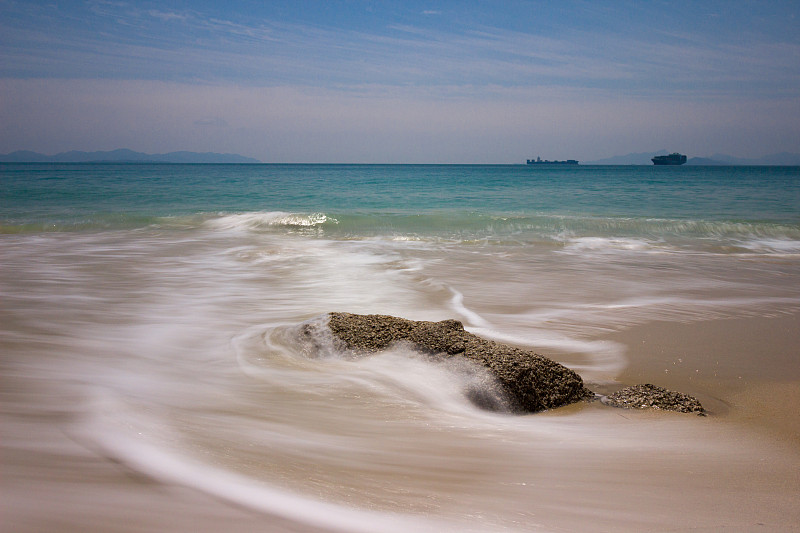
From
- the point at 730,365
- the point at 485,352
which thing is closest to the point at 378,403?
the point at 485,352

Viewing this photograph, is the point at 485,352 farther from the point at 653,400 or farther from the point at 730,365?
the point at 730,365

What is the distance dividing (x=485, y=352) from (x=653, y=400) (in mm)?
1013

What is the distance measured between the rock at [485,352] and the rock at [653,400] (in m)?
0.17

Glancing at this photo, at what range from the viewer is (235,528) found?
1717 mm

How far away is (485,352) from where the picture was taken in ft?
11.0

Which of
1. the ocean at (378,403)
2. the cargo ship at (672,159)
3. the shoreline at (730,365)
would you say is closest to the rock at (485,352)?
the ocean at (378,403)

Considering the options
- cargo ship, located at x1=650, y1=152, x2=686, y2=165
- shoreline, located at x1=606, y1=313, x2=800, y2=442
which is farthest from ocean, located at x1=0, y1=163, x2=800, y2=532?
cargo ship, located at x1=650, y1=152, x2=686, y2=165

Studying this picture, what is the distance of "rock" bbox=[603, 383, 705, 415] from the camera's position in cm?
305

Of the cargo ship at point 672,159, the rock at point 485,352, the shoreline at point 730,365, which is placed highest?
the cargo ship at point 672,159

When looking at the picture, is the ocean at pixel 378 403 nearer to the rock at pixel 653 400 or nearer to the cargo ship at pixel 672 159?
the rock at pixel 653 400

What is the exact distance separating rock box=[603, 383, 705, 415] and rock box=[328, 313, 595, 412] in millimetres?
171

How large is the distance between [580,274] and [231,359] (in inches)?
222

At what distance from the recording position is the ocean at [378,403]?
1.91 metres

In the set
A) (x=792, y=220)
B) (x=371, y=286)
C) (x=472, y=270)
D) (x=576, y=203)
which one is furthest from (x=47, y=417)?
(x=576, y=203)
